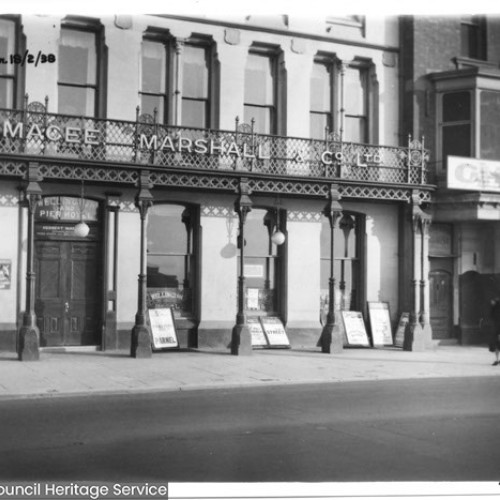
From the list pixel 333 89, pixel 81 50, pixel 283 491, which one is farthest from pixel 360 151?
pixel 283 491

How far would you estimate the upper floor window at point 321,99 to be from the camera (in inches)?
838

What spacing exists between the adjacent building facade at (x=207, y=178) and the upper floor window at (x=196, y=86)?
0.12 feet

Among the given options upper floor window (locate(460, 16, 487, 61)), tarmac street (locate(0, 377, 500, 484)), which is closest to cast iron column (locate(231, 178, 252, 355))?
tarmac street (locate(0, 377, 500, 484))

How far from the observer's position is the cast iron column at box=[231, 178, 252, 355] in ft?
59.3

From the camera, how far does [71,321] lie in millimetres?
18594

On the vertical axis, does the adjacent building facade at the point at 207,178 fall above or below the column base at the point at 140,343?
above

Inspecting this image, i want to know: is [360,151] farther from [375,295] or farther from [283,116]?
[375,295]

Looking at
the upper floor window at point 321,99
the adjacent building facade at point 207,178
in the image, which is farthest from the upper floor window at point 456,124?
the upper floor window at point 321,99

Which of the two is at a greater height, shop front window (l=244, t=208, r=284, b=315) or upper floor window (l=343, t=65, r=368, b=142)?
upper floor window (l=343, t=65, r=368, b=142)

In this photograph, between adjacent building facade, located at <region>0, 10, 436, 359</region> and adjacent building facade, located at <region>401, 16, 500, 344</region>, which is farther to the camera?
adjacent building facade, located at <region>401, 16, 500, 344</region>

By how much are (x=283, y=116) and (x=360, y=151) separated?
235cm

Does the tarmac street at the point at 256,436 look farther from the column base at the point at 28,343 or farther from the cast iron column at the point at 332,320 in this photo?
the cast iron column at the point at 332,320

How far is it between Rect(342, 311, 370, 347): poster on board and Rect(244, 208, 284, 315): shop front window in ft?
6.50

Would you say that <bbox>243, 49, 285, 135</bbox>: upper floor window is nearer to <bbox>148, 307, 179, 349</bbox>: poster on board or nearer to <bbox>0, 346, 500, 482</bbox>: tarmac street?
<bbox>148, 307, 179, 349</bbox>: poster on board
